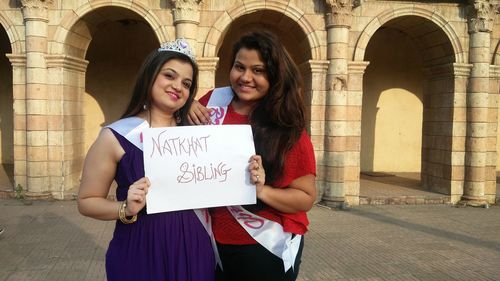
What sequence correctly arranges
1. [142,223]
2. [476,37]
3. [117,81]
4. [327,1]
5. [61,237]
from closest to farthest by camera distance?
[142,223] → [61,237] → [327,1] → [476,37] → [117,81]

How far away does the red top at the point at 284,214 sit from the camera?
6.73ft

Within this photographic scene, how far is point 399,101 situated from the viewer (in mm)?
13484

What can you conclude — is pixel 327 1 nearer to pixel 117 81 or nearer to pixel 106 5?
pixel 106 5

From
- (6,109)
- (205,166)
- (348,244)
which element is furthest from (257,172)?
(6,109)

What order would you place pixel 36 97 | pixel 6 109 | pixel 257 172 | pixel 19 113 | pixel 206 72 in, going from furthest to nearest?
1. pixel 6 109
2. pixel 19 113
3. pixel 206 72
4. pixel 36 97
5. pixel 257 172

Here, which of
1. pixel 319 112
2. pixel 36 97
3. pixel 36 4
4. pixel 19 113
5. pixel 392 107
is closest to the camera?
pixel 36 4

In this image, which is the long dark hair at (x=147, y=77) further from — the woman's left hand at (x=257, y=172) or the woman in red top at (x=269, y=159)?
the woman's left hand at (x=257, y=172)

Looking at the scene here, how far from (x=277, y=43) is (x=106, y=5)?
297 inches

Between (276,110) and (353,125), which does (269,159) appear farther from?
(353,125)

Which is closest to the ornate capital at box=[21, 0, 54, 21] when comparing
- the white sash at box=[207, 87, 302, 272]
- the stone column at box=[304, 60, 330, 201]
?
the stone column at box=[304, 60, 330, 201]

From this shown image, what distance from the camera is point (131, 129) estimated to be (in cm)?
197

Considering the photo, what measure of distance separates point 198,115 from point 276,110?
1.39 feet

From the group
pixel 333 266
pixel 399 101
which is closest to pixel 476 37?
pixel 399 101

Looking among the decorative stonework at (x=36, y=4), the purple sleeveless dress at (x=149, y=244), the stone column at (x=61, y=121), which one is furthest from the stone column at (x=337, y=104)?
the purple sleeveless dress at (x=149, y=244)
